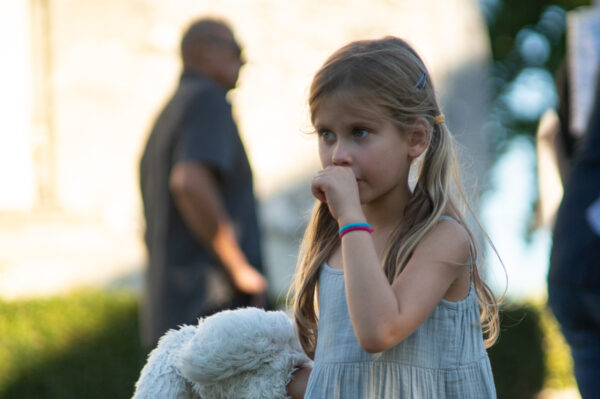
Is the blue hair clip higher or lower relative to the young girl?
higher

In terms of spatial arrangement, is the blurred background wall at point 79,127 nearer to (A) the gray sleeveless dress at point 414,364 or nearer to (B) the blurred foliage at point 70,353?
(B) the blurred foliage at point 70,353

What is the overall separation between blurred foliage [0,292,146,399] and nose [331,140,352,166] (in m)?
3.30

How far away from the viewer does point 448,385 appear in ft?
5.21

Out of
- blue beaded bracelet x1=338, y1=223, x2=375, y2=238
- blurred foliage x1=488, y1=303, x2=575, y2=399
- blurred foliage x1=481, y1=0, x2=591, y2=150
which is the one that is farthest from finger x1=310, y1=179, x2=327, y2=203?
blurred foliage x1=481, y1=0, x2=591, y2=150

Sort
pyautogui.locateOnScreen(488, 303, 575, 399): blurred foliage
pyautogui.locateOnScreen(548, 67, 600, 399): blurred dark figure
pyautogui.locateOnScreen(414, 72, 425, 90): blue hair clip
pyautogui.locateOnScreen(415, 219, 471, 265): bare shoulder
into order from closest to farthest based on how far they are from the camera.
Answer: pyautogui.locateOnScreen(415, 219, 471, 265): bare shoulder, pyautogui.locateOnScreen(414, 72, 425, 90): blue hair clip, pyautogui.locateOnScreen(548, 67, 600, 399): blurred dark figure, pyautogui.locateOnScreen(488, 303, 575, 399): blurred foliage

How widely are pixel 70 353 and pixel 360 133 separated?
11.6ft

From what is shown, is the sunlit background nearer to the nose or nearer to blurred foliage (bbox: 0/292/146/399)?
blurred foliage (bbox: 0/292/146/399)

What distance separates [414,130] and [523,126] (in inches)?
608

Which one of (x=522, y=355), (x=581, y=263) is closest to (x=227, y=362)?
(x=581, y=263)

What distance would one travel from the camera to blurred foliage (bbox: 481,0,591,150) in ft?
52.7

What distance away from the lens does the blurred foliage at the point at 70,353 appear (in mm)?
4613

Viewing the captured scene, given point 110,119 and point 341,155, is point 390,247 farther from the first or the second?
point 110,119

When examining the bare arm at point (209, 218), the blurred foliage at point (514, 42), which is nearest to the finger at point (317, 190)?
the bare arm at point (209, 218)

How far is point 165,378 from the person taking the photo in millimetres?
1679
